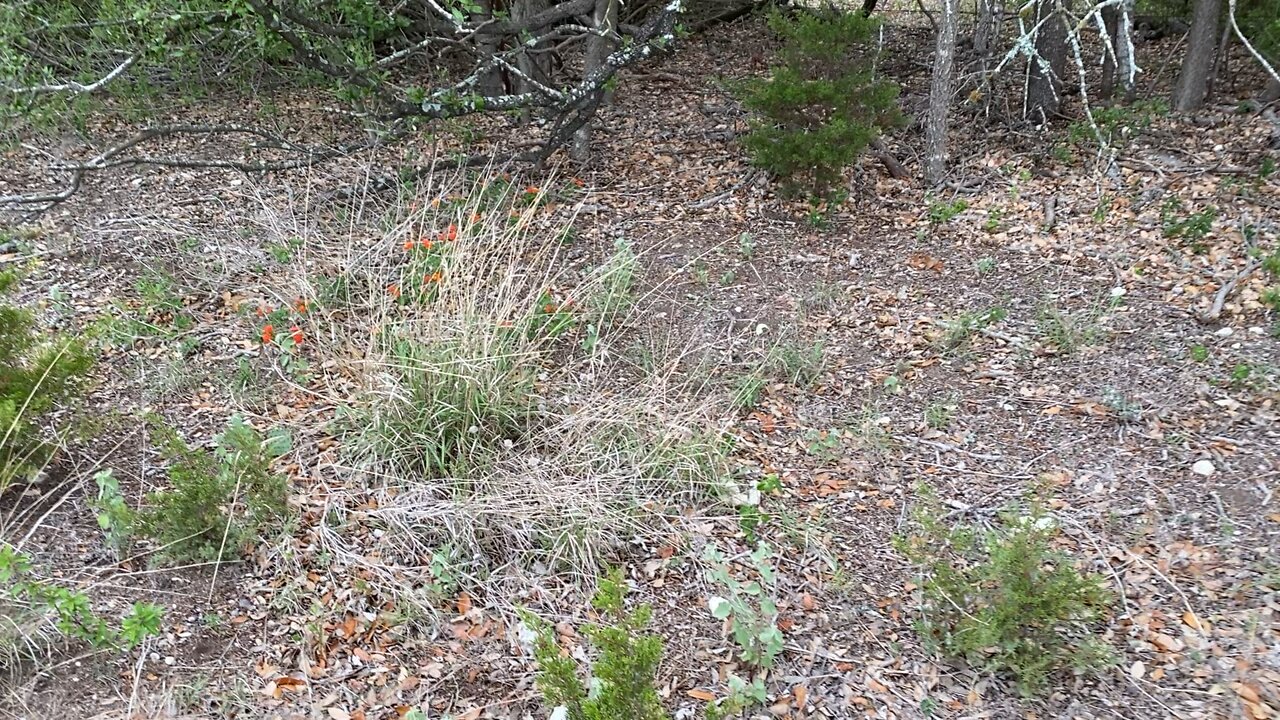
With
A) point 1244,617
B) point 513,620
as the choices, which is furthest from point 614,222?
point 1244,617

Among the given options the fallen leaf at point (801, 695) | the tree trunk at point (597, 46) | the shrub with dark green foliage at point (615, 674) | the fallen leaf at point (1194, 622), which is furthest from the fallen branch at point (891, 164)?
the shrub with dark green foliage at point (615, 674)

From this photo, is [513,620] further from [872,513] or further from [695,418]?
[872,513]

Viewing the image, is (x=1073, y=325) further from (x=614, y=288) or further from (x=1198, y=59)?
(x=1198, y=59)

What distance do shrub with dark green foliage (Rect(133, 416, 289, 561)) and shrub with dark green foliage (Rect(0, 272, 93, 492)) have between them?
0.42m

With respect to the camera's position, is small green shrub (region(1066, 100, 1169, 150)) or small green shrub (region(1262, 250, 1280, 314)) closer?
small green shrub (region(1262, 250, 1280, 314))

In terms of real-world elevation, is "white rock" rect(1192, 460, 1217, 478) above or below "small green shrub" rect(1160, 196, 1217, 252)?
below

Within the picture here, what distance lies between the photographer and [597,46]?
609cm

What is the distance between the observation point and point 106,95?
6914 mm

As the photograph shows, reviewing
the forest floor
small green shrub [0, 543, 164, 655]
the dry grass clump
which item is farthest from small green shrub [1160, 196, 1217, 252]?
small green shrub [0, 543, 164, 655]

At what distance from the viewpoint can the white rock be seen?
339cm

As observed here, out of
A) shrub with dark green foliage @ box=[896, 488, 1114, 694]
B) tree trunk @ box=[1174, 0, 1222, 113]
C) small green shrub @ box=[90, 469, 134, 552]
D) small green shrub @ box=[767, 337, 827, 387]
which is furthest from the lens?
tree trunk @ box=[1174, 0, 1222, 113]

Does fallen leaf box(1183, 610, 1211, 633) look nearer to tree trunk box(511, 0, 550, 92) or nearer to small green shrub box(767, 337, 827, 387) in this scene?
small green shrub box(767, 337, 827, 387)

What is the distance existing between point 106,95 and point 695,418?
609cm

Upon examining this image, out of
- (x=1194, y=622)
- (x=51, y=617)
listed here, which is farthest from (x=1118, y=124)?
(x=51, y=617)
